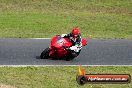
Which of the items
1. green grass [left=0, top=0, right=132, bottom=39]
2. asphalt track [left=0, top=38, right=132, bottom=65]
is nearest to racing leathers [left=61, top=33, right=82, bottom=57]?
asphalt track [left=0, top=38, right=132, bottom=65]

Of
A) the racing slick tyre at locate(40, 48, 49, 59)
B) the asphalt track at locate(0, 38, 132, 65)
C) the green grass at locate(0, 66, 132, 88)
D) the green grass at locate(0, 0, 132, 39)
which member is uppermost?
the green grass at locate(0, 66, 132, 88)

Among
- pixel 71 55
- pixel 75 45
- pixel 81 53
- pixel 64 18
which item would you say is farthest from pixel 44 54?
pixel 64 18

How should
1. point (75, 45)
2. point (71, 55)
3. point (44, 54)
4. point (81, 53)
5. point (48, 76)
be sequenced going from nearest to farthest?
point (48, 76) < point (75, 45) < point (71, 55) < point (44, 54) < point (81, 53)

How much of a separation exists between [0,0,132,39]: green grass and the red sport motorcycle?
189 inches

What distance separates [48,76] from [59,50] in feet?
9.98

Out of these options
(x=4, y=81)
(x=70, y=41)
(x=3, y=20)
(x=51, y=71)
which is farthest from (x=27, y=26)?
(x=4, y=81)

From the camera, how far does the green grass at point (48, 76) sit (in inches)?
481

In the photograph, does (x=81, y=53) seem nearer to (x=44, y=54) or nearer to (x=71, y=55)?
(x=71, y=55)

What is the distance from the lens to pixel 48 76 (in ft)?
44.1

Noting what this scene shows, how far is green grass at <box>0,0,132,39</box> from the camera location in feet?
75.4

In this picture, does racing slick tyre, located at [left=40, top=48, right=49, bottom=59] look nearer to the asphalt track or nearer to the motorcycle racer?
the asphalt track

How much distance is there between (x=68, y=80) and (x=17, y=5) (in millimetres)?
17647

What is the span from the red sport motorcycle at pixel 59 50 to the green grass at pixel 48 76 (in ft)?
4.12

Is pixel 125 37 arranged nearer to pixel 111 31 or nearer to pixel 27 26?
pixel 111 31
